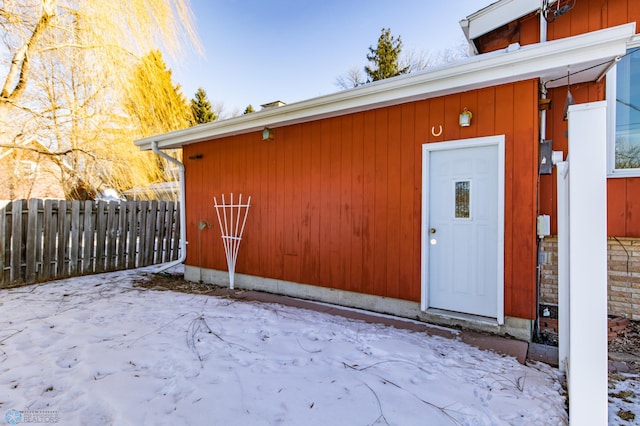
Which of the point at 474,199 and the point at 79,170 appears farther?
the point at 79,170

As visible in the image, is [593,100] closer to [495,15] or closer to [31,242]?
[495,15]

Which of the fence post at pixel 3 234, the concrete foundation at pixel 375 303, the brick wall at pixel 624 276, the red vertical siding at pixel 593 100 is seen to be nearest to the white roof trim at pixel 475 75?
the red vertical siding at pixel 593 100

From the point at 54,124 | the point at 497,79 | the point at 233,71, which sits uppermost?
the point at 233,71

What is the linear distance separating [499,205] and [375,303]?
69.7 inches

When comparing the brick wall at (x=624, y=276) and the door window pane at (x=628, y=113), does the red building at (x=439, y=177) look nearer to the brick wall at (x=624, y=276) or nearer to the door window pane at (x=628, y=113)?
the door window pane at (x=628, y=113)

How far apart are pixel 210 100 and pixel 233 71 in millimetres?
12558

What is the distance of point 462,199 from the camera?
3.56 meters

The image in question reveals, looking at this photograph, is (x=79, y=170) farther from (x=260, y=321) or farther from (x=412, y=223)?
(x=412, y=223)

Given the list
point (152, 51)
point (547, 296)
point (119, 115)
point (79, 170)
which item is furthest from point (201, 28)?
point (547, 296)

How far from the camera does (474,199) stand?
3.48 metres

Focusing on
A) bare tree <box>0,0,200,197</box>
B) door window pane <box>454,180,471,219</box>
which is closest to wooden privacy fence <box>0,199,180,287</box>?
bare tree <box>0,0,200,197</box>

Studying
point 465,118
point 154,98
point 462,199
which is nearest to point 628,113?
point 465,118

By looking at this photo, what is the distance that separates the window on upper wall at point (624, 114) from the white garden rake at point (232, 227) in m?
4.71

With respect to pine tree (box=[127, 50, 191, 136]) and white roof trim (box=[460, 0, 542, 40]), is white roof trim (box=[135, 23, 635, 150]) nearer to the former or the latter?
white roof trim (box=[460, 0, 542, 40])
